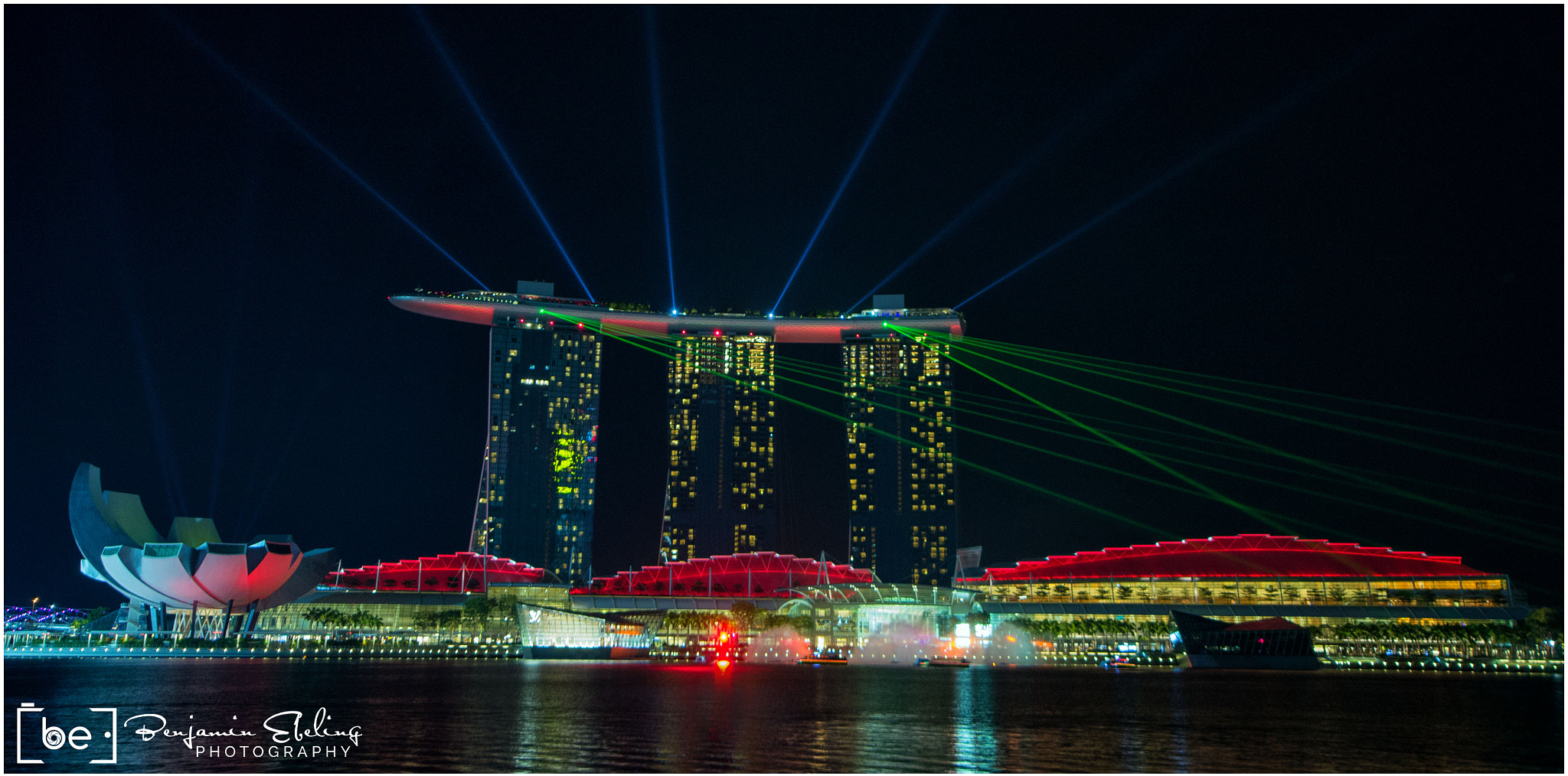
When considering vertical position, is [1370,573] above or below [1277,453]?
below

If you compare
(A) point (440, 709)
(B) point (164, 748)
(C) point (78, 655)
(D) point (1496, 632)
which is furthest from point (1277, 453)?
(C) point (78, 655)

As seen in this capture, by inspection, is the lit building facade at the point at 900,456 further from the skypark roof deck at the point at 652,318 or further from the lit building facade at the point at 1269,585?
the lit building facade at the point at 1269,585

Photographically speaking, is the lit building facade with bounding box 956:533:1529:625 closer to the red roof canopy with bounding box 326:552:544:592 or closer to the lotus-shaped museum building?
the red roof canopy with bounding box 326:552:544:592

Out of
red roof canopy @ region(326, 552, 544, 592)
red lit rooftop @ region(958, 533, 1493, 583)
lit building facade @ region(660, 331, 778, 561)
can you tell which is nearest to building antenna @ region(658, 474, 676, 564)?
lit building facade @ region(660, 331, 778, 561)

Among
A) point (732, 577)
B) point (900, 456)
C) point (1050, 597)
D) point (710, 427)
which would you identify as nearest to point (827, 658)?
point (1050, 597)

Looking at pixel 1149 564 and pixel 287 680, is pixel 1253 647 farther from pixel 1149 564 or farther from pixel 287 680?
pixel 287 680

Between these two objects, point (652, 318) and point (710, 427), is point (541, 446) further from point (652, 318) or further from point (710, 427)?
point (710, 427)

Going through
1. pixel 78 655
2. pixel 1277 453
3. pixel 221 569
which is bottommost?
pixel 78 655
